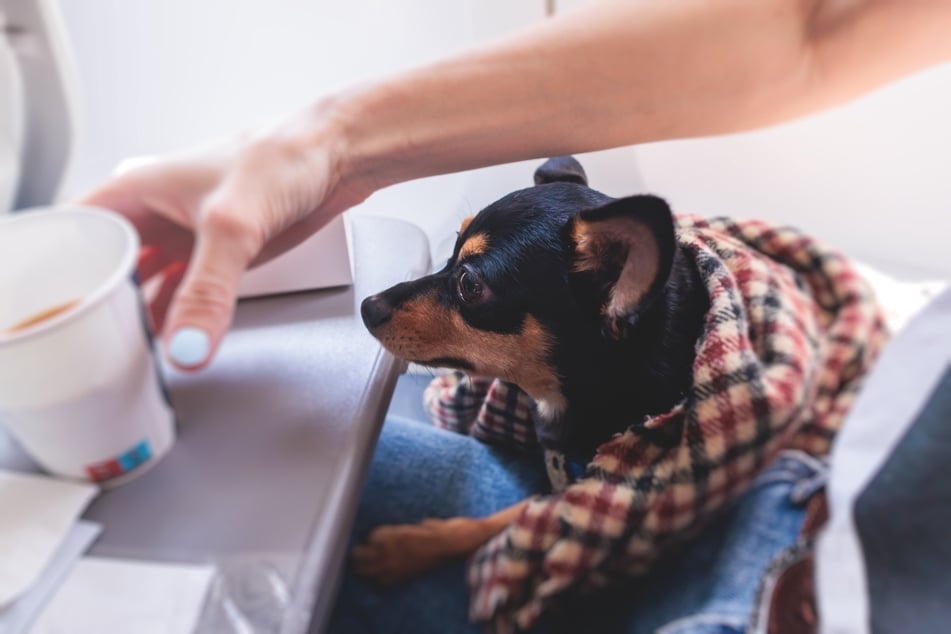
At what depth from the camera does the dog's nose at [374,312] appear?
591 millimetres

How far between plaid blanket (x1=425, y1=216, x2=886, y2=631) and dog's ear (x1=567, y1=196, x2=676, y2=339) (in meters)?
0.06

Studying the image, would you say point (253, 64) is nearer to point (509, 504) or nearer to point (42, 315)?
point (42, 315)

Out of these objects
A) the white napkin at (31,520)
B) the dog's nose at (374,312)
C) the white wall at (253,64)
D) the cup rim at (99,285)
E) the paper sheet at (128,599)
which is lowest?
the paper sheet at (128,599)

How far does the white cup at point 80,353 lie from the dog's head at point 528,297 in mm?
206

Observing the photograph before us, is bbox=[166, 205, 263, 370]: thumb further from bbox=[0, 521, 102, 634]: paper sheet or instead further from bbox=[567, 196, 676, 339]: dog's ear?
bbox=[567, 196, 676, 339]: dog's ear

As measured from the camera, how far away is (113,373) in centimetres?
40

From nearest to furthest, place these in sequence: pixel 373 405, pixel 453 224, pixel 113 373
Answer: pixel 113 373 → pixel 373 405 → pixel 453 224

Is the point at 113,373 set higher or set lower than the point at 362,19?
lower

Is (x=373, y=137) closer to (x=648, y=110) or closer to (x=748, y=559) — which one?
(x=648, y=110)

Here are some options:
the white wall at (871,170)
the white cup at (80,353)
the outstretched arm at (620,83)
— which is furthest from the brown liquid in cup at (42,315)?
the white wall at (871,170)

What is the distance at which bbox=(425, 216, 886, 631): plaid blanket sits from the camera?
0.42 m

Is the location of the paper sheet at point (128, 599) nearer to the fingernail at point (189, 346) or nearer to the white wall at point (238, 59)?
the fingernail at point (189, 346)

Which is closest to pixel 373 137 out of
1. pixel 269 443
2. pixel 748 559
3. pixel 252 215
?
pixel 252 215

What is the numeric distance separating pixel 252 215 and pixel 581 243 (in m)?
0.25
